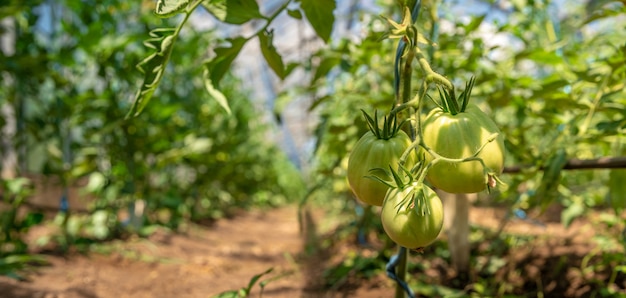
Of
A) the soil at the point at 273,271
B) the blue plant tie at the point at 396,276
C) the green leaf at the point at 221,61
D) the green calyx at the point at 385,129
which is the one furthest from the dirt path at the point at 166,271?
the green calyx at the point at 385,129

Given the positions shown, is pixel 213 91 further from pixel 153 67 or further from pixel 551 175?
pixel 551 175

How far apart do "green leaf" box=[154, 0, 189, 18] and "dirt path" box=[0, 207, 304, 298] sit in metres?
0.60

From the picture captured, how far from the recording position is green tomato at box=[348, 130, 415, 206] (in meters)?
0.56

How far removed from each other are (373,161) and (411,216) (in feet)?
0.24

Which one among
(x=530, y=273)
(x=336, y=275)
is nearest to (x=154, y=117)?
(x=336, y=275)

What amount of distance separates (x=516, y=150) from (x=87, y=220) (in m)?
2.15

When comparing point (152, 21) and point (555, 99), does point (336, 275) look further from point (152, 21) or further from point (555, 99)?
point (152, 21)

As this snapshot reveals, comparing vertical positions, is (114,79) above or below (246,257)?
above

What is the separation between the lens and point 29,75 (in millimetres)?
2373

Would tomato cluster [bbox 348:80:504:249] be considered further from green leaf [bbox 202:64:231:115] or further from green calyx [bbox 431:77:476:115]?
green leaf [bbox 202:64:231:115]

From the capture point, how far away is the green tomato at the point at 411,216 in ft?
1.71

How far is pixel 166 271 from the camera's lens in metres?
2.28

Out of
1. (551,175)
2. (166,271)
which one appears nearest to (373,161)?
(551,175)

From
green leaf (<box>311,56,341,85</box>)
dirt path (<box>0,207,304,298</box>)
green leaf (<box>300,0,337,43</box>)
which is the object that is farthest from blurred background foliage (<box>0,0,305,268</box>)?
green leaf (<box>300,0,337,43</box>)
